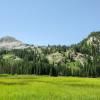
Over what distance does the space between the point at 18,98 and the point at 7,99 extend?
79.9 inches

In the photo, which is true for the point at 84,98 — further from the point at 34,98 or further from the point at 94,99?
the point at 34,98

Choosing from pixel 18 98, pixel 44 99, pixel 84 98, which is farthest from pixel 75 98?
pixel 18 98

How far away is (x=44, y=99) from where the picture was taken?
41.1m

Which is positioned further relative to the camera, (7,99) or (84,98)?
(84,98)

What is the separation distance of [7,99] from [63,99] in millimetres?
7521

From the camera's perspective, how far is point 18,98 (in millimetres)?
42000

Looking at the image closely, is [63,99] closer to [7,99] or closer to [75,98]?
[75,98]

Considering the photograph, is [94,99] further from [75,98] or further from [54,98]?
[54,98]

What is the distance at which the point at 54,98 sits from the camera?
1676 inches

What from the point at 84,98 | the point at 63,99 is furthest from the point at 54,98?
the point at 84,98

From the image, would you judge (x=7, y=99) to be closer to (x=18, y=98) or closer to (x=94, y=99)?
(x=18, y=98)

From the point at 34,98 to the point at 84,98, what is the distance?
7065mm

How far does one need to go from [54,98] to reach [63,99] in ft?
5.07

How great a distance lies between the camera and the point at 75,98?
1679 inches
